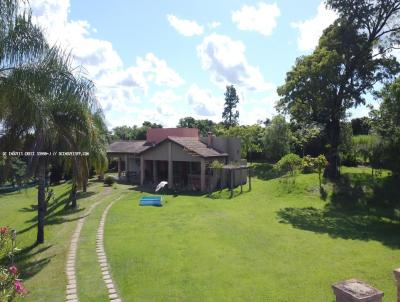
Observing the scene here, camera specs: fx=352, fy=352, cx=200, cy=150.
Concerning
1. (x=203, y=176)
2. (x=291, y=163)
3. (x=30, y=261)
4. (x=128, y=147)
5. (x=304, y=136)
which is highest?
(x=304, y=136)

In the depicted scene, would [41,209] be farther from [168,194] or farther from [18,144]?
[168,194]

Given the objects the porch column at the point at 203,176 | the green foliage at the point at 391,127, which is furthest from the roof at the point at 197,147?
the green foliage at the point at 391,127

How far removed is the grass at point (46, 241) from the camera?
441 inches

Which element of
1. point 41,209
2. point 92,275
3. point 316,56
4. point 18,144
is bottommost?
point 92,275

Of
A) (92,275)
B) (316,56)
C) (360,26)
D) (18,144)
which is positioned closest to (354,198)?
(316,56)

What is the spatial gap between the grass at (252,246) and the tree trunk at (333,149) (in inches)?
183

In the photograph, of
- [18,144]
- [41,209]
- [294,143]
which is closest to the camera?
[18,144]

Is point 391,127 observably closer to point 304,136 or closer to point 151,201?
point 151,201

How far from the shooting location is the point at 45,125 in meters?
9.95

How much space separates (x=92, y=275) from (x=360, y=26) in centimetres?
2648

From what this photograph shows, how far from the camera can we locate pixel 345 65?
2795 centimetres

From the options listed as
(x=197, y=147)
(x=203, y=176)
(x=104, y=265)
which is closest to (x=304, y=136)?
(x=197, y=147)

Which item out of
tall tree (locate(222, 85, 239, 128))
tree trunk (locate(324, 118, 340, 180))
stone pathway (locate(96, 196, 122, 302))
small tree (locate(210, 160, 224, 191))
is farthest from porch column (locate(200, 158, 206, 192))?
tall tree (locate(222, 85, 239, 128))

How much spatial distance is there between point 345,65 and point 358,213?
12063 millimetres
